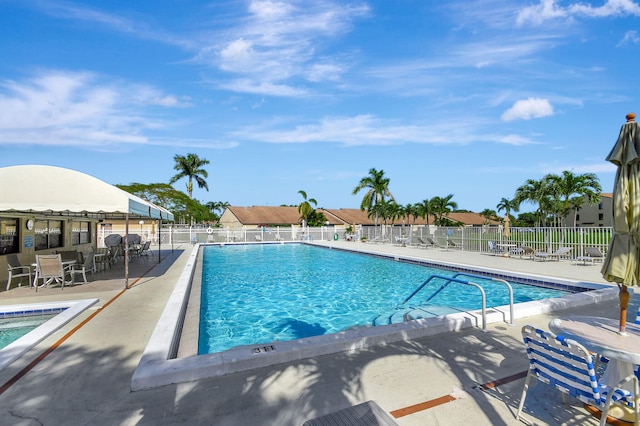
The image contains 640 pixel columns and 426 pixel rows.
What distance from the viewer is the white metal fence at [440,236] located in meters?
14.9

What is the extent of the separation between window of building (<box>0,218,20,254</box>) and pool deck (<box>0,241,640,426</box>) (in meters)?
6.38

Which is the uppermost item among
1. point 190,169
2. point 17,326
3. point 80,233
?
point 190,169

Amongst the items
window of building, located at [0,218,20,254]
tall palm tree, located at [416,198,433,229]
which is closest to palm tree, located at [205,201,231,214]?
tall palm tree, located at [416,198,433,229]

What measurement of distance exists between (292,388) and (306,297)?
6511 mm

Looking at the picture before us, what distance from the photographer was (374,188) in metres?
37.3

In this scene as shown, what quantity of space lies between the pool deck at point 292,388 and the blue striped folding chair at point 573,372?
385mm

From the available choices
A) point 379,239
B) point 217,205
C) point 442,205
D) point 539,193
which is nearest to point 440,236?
point 379,239

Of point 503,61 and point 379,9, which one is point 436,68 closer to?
point 503,61

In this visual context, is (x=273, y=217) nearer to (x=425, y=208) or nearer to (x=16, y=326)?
(x=425, y=208)

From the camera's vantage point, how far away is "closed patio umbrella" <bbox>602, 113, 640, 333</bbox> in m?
3.24

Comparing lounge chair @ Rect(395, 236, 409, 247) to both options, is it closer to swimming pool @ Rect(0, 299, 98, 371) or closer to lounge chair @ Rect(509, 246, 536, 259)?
lounge chair @ Rect(509, 246, 536, 259)

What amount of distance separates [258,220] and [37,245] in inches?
1615

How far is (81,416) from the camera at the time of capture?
2924 mm

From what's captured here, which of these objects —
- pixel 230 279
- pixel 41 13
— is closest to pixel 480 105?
pixel 230 279
